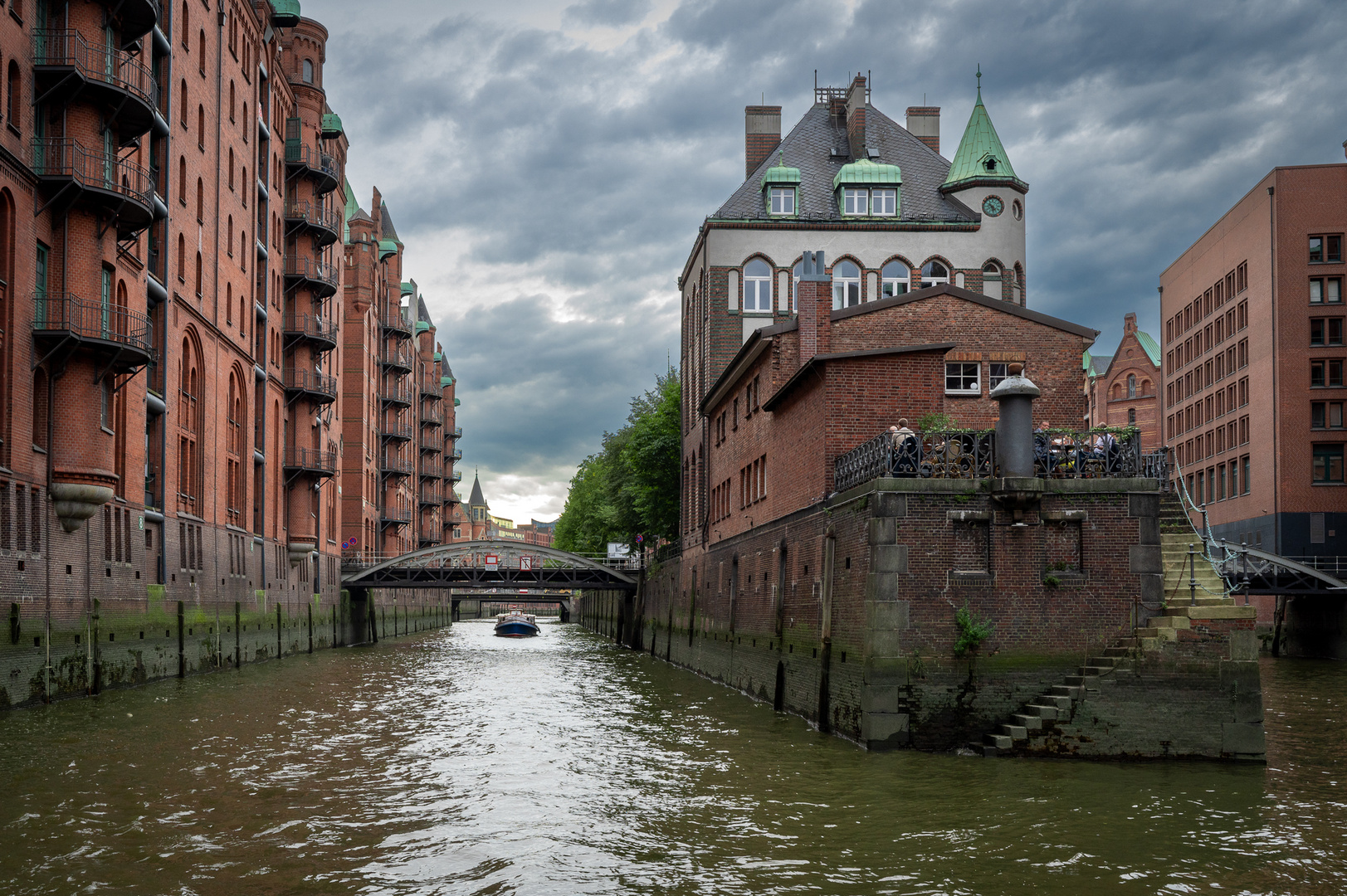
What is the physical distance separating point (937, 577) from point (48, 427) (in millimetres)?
20312

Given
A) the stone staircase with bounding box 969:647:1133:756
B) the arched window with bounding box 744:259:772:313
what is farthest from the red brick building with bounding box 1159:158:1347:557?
the stone staircase with bounding box 969:647:1133:756

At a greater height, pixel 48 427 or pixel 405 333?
pixel 405 333

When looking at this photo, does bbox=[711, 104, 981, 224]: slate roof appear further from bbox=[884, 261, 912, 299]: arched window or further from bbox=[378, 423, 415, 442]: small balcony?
bbox=[378, 423, 415, 442]: small balcony

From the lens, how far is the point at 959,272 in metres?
52.9

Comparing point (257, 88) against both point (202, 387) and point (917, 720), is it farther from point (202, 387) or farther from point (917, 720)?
point (917, 720)

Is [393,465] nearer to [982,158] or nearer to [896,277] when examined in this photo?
[896,277]

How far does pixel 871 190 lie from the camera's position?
5362cm

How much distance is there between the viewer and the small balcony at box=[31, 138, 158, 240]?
2923 centimetres

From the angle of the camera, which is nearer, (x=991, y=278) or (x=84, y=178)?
(x=84, y=178)

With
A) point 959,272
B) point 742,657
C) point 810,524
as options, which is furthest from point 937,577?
point 959,272

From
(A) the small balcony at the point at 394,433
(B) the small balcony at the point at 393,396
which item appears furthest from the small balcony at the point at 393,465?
(B) the small balcony at the point at 393,396

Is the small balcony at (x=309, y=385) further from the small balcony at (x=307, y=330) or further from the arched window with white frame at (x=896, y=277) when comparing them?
the arched window with white frame at (x=896, y=277)

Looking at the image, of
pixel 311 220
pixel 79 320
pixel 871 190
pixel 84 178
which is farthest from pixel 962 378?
pixel 311 220

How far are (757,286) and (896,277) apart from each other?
18.2 ft
